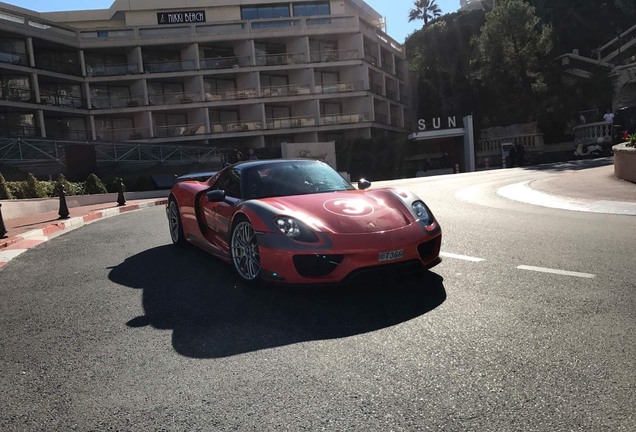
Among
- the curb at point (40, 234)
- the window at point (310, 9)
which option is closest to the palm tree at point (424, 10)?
the window at point (310, 9)

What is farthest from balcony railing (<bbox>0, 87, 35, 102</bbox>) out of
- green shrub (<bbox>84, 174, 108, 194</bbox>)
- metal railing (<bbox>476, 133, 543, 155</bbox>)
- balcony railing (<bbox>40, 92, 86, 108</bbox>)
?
metal railing (<bbox>476, 133, 543, 155</bbox>)

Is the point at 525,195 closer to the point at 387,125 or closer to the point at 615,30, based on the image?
the point at 387,125

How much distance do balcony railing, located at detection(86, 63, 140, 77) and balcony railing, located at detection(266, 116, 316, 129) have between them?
1261 centimetres

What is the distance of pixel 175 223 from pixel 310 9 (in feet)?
164

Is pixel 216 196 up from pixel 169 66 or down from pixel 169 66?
down

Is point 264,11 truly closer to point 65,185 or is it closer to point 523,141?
point 523,141

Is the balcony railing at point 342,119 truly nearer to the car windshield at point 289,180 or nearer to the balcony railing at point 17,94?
the balcony railing at point 17,94

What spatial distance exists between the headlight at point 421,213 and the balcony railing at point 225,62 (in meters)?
43.7

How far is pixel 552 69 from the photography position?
145ft

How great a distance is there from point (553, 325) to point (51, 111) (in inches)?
1803

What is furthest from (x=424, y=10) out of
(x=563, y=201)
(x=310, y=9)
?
(x=563, y=201)

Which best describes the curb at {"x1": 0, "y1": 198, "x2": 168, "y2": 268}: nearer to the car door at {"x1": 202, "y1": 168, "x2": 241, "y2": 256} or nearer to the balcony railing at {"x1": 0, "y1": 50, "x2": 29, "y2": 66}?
the car door at {"x1": 202, "y1": 168, "x2": 241, "y2": 256}

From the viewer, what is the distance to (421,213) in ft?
16.6

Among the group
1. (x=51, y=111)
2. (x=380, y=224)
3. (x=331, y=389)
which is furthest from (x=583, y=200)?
(x=51, y=111)
